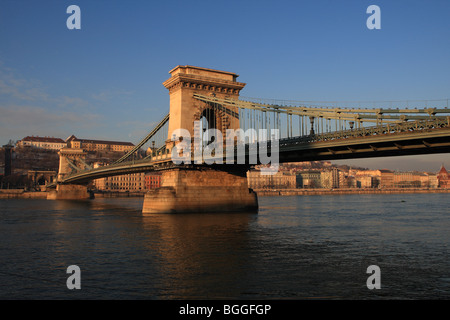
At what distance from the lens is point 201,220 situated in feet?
115

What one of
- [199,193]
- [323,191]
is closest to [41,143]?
[323,191]

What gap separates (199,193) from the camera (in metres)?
41.4

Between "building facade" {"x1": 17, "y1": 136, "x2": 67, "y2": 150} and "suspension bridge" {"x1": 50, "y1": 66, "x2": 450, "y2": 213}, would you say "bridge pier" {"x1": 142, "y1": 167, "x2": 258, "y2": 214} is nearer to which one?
"suspension bridge" {"x1": 50, "y1": 66, "x2": 450, "y2": 213}

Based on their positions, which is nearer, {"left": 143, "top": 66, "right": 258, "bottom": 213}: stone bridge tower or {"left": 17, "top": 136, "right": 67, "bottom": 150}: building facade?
{"left": 143, "top": 66, "right": 258, "bottom": 213}: stone bridge tower

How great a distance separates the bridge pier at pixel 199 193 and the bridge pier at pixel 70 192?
2626 inches

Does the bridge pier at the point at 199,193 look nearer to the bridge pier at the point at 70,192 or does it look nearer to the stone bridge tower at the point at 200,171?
the stone bridge tower at the point at 200,171

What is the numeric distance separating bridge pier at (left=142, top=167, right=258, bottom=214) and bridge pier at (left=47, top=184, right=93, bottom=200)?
2626 inches

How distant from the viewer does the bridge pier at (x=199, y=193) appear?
4075 cm

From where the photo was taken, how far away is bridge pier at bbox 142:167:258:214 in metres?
40.7

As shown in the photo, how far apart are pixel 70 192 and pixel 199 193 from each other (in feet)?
233

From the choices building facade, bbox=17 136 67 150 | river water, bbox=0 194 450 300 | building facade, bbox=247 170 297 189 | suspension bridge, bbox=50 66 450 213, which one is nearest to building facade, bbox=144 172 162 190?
building facade, bbox=247 170 297 189

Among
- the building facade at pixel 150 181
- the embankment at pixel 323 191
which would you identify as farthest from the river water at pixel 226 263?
the building facade at pixel 150 181

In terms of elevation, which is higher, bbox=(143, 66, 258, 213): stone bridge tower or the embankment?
bbox=(143, 66, 258, 213): stone bridge tower
